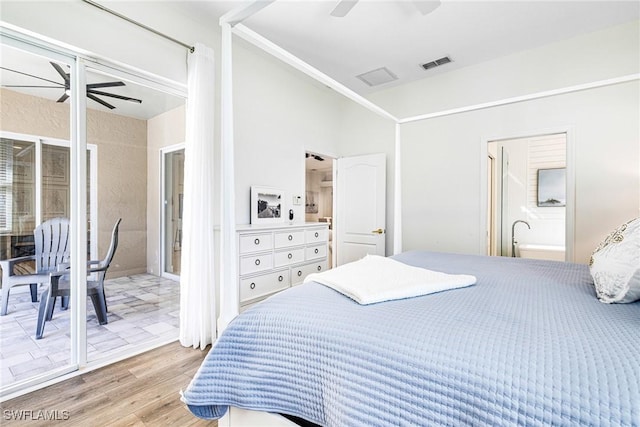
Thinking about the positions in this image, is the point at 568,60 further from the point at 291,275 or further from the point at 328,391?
the point at 328,391

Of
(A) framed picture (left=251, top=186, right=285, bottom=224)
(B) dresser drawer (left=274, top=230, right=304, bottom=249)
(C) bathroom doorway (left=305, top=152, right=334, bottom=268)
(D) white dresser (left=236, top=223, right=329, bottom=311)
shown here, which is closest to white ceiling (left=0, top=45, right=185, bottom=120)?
(A) framed picture (left=251, top=186, right=285, bottom=224)

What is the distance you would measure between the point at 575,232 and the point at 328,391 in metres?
3.23

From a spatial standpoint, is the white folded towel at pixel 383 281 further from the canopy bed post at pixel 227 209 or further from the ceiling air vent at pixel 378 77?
the ceiling air vent at pixel 378 77

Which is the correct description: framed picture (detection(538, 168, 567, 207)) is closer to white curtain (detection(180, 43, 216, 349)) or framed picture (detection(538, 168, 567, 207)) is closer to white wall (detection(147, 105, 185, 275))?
white curtain (detection(180, 43, 216, 349))

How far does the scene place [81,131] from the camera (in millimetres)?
2053

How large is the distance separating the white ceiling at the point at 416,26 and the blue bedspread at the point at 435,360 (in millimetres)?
2325

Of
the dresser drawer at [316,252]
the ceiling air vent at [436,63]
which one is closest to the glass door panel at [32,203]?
the dresser drawer at [316,252]

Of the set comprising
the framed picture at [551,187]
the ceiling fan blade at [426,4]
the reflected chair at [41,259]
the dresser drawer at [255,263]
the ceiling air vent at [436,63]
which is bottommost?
the dresser drawer at [255,263]

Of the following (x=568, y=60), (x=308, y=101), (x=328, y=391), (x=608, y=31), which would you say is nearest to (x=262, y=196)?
(x=308, y=101)

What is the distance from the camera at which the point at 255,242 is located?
2.73m

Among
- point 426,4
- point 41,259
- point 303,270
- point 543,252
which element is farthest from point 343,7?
point 543,252

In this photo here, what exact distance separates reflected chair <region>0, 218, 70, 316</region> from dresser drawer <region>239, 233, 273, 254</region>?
1.22 metres

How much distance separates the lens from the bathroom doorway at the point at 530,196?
4.34 metres

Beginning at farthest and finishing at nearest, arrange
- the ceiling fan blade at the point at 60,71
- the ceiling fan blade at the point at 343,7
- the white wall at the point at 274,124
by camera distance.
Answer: the white wall at the point at 274,124
the ceiling fan blade at the point at 343,7
the ceiling fan blade at the point at 60,71
